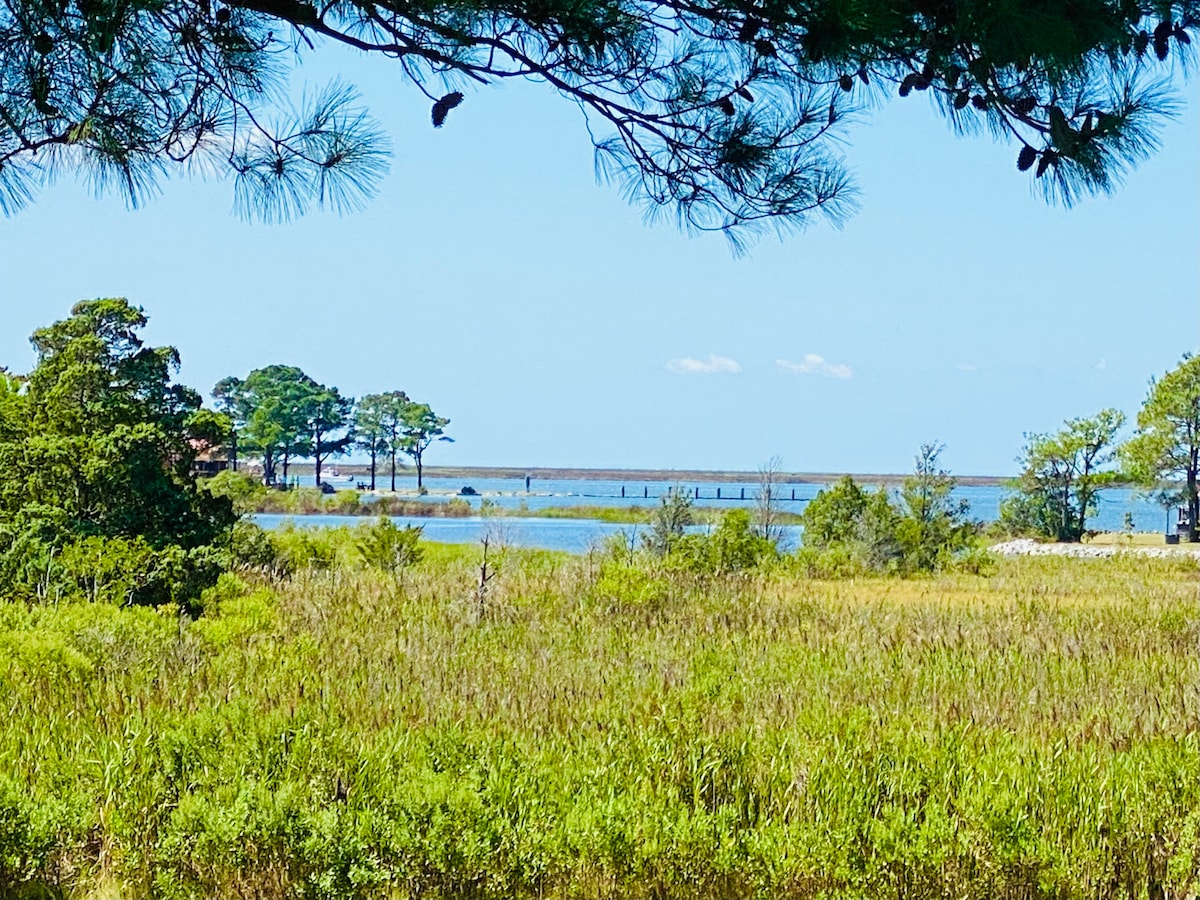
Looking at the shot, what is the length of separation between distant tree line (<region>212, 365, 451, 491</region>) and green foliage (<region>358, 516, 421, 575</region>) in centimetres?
1406

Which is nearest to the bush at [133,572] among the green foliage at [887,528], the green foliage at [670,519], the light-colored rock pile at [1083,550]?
the green foliage at [670,519]

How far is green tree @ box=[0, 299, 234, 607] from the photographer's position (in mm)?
7656

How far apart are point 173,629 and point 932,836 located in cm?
438

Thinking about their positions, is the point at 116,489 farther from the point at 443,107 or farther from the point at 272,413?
the point at 272,413

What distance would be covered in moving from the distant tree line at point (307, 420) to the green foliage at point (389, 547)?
14058 millimetres

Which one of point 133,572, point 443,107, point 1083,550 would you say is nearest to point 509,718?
point 443,107

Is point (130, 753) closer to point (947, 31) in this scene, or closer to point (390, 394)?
point (947, 31)

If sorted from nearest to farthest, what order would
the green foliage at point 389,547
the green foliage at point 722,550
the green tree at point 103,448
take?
the green tree at point 103,448 → the green foliage at point 722,550 → the green foliage at point 389,547

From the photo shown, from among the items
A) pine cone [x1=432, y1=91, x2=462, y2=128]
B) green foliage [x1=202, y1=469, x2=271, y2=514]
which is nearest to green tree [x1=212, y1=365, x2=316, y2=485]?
green foliage [x1=202, y1=469, x2=271, y2=514]

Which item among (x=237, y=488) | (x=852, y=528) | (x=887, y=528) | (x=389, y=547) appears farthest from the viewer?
(x=852, y=528)

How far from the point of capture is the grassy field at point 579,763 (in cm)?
315

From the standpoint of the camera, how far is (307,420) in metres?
29.5

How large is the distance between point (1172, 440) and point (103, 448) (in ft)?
79.8

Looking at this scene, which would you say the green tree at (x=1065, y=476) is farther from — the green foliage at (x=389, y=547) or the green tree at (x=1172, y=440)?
the green foliage at (x=389, y=547)
